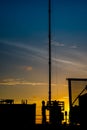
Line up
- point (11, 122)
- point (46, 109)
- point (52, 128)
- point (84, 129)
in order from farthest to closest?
point (46, 109) < point (11, 122) < point (52, 128) < point (84, 129)

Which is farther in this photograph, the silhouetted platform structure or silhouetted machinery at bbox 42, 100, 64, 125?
silhouetted machinery at bbox 42, 100, 64, 125

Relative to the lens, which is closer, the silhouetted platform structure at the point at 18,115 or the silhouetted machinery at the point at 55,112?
the silhouetted platform structure at the point at 18,115

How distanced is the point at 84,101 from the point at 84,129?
223 cm

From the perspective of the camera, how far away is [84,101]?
23453mm

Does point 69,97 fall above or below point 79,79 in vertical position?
below

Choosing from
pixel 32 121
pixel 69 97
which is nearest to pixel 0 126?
pixel 32 121

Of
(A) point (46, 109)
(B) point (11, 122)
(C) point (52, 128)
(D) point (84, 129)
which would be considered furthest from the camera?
(A) point (46, 109)

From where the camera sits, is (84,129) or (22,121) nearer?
(84,129)

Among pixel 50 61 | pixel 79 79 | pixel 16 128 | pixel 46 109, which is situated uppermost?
pixel 50 61

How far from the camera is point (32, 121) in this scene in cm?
2997

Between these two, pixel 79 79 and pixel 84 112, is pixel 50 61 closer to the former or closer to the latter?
pixel 79 79

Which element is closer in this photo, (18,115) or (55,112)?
(18,115)

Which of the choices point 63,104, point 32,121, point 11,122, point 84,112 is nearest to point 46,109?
point 63,104

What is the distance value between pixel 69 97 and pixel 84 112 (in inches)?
234
